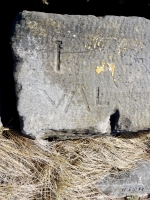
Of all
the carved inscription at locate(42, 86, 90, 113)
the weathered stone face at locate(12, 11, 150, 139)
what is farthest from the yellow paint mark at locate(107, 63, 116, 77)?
the carved inscription at locate(42, 86, 90, 113)

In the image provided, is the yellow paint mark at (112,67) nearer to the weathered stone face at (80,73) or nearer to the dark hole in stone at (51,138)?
the weathered stone face at (80,73)

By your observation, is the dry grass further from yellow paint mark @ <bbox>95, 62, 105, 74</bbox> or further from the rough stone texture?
yellow paint mark @ <bbox>95, 62, 105, 74</bbox>

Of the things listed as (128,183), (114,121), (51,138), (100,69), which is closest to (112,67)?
(100,69)

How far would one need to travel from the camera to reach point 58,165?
211 cm

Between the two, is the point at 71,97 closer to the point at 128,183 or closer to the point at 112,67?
the point at 112,67

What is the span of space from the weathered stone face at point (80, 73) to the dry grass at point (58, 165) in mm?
193

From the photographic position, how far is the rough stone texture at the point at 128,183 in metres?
2.29

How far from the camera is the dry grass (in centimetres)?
201

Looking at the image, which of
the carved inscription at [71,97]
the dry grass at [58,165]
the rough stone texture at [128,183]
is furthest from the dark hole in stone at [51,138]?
the rough stone texture at [128,183]

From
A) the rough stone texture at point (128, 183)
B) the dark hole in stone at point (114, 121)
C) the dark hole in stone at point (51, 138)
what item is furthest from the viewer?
the rough stone texture at point (128, 183)

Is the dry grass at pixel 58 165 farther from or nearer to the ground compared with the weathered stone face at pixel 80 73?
nearer to the ground

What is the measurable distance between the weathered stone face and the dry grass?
19 cm

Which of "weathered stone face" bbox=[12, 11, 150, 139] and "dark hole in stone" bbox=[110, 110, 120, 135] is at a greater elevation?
"weathered stone face" bbox=[12, 11, 150, 139]

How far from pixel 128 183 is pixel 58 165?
0.52 metres
